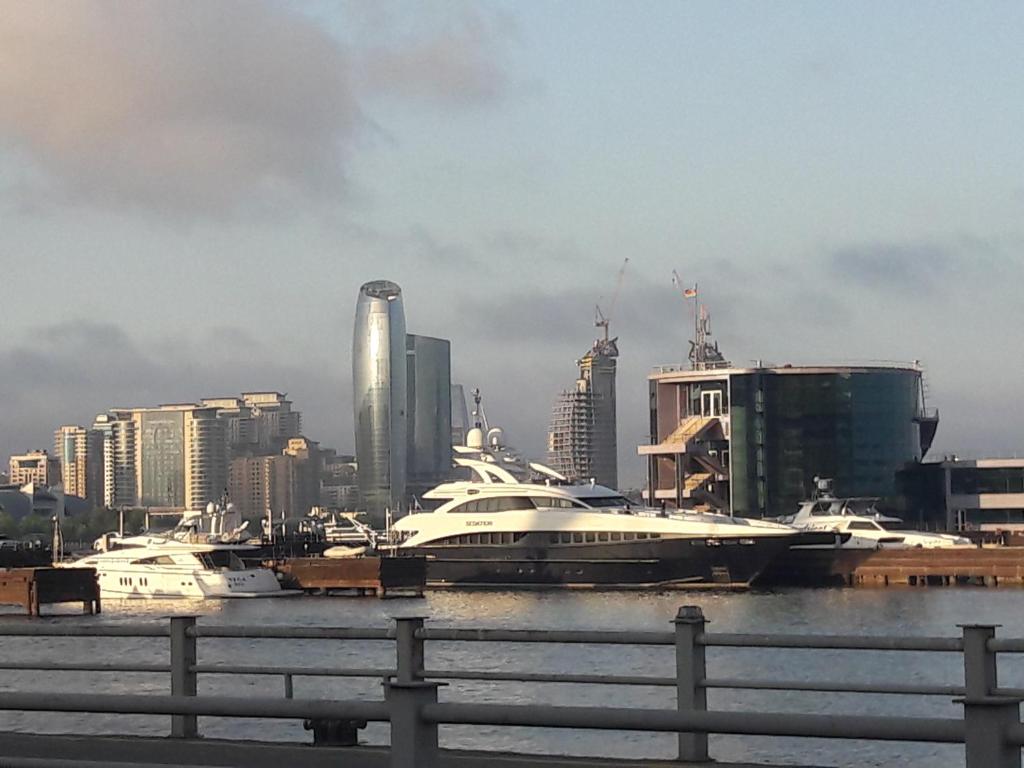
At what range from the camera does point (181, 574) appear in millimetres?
90750

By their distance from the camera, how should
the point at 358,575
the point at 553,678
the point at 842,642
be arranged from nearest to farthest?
the point at 842,642
the point at 553,678
the point at 358,575

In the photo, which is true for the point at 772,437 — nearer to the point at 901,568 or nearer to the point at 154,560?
the point at 901,568

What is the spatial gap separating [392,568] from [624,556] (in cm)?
1127

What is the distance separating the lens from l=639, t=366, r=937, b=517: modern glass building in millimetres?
138250

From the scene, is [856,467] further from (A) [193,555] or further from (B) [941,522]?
(A) [193,555]

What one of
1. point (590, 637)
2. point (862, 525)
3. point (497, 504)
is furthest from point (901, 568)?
point (590, 637)

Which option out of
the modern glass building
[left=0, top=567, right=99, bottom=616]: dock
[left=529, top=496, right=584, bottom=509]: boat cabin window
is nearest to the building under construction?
the modern glass building

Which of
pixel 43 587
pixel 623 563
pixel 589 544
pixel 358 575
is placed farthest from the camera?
pixel 358 575

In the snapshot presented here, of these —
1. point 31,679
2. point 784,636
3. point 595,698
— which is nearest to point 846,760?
point 595,698

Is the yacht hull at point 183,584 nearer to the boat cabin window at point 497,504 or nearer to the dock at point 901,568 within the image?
the boat cabin window at point 497,504

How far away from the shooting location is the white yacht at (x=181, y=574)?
89.8 m

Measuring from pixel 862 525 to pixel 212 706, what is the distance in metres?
99.2

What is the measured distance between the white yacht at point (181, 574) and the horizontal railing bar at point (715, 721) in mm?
84002

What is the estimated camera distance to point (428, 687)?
698 cm
